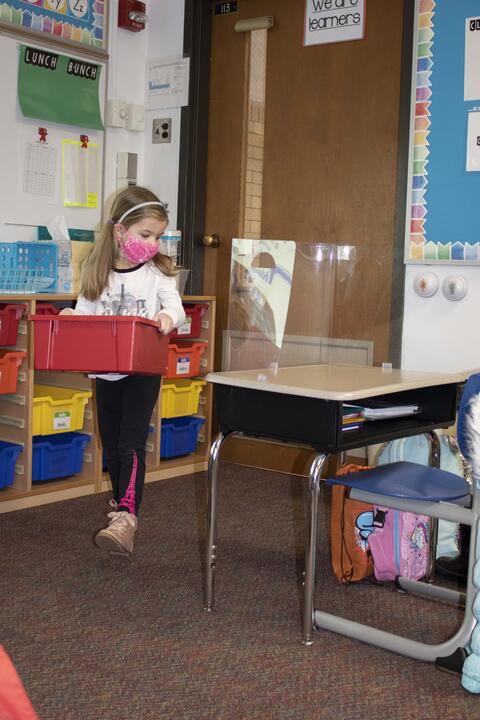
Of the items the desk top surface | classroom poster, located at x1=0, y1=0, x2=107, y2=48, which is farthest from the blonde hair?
classroom poster, located at x1=0, y1=0, x2=107, y2=48

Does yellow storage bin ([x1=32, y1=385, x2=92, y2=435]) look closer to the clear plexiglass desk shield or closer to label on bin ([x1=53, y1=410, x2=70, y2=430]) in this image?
label on bin ([x1=53, y1=410, x2=70, y2=430])

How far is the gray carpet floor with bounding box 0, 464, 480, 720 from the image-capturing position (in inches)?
81.3

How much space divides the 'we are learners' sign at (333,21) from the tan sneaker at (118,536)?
2629 mm

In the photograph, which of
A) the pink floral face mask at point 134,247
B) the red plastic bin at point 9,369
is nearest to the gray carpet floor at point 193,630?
the red plastic bin at point 9,369

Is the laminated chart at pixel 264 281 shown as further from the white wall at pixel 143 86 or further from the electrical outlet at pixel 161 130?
the electrical outlet at pixel 161 130

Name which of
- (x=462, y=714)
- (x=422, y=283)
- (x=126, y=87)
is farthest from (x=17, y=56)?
(x=462, y=714)

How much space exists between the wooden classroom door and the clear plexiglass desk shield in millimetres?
11

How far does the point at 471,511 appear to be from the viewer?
86.9 inches

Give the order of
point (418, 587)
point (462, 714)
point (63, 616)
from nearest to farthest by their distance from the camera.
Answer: point (462, 714) < point (63, 616) < point (418, 587)

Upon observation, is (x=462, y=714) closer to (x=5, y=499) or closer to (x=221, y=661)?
(x=221, y=661)

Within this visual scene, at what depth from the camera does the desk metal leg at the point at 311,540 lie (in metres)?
2.34

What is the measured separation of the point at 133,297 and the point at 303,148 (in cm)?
173

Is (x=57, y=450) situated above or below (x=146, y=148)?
below

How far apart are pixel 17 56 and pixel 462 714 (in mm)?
3516
